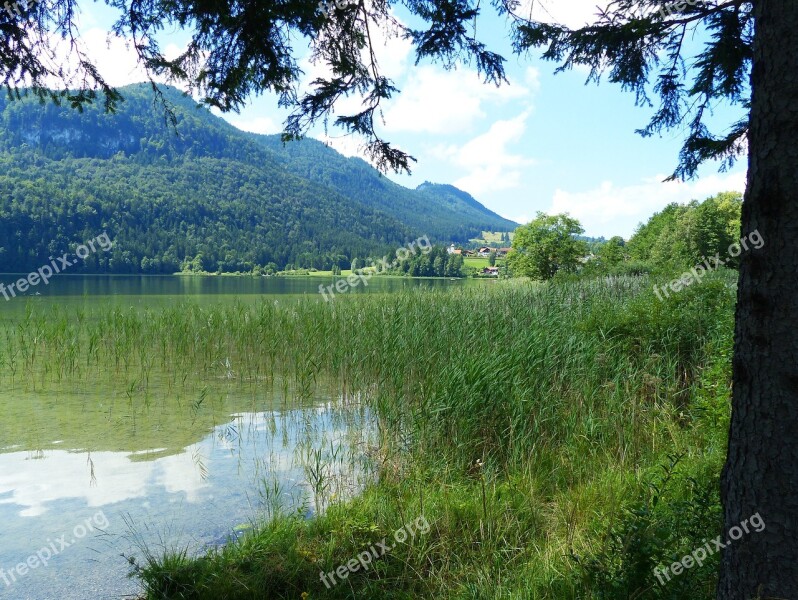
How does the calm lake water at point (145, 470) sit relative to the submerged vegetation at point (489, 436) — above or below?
below

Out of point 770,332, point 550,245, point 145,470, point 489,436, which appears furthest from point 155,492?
point 550,245

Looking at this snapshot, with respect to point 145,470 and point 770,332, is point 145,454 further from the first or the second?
point 770,332

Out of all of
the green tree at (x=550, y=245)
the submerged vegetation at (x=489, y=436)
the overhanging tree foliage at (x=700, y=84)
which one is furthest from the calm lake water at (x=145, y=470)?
the green tree at (x=550, y=245)

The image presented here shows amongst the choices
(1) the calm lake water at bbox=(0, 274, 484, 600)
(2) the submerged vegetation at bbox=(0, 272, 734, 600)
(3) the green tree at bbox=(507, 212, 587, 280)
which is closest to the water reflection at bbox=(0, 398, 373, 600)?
(1) the calm lake water at bbox=(0, 274, 484, 600)

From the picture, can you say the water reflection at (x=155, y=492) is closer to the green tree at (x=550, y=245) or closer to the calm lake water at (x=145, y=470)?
the calm lake water at (x=145, y=470)

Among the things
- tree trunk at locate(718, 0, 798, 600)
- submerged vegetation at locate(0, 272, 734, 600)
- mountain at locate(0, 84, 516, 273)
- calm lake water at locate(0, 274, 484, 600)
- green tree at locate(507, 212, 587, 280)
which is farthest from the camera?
mountain at locate(0, 84, 516, 273)

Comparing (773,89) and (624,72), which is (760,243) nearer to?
(773,89)

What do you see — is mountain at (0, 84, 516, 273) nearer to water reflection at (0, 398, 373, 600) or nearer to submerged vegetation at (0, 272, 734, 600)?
water reflection at (0, 398, 373, 600)

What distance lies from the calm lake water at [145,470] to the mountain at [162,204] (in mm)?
3486

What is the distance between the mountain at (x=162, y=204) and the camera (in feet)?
201

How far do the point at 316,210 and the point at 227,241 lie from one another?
1706 inches

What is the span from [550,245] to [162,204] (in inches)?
2779

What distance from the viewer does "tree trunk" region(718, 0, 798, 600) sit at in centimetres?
161

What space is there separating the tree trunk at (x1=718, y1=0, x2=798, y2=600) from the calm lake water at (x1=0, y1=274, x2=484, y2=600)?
3182 millimetres
